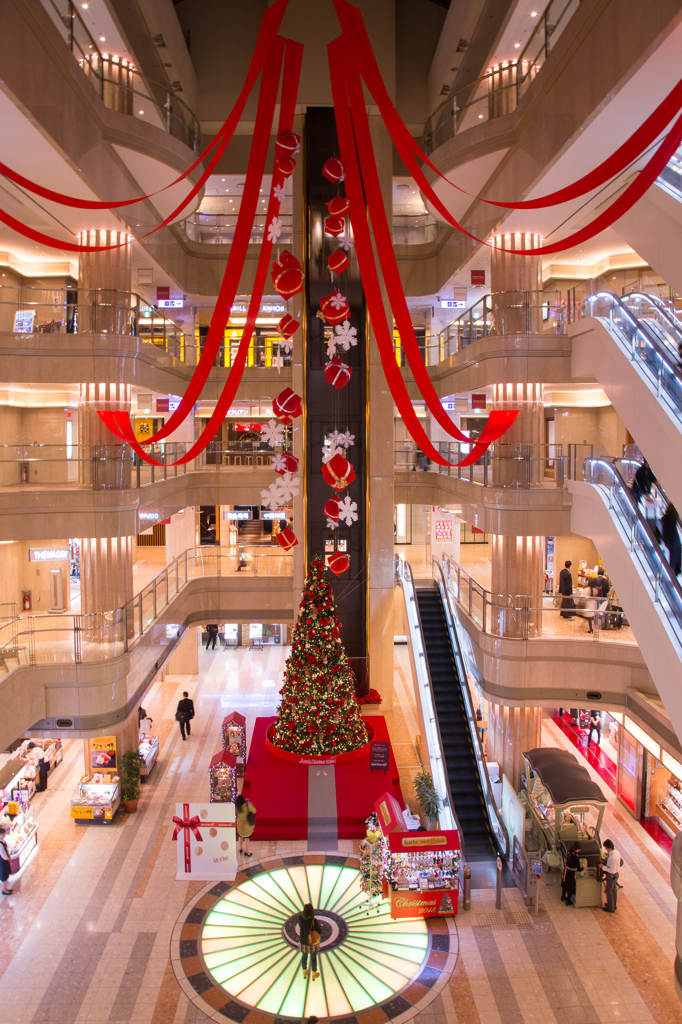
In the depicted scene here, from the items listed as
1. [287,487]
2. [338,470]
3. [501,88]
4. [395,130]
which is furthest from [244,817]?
[501,88]

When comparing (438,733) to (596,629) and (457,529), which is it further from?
(457,529)

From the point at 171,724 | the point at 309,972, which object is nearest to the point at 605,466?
the point at 309,972

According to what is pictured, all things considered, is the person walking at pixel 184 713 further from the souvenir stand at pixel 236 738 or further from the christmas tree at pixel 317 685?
the christmas tree at pixel 317 685

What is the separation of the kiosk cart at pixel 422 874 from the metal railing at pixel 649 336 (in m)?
5.58

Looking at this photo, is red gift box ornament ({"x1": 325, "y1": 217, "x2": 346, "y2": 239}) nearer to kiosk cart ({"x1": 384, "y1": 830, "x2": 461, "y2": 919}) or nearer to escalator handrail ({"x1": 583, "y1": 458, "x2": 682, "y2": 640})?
escalator handrail ({"x1": 583, "y1": 458, "x2": 682, "y2": 640})

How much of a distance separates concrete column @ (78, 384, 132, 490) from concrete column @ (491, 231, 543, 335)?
592 centimetres

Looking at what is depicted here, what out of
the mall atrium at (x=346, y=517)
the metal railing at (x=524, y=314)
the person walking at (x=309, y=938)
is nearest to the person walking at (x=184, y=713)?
the mall atrium at (x=346, y=517)

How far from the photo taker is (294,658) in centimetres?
1198

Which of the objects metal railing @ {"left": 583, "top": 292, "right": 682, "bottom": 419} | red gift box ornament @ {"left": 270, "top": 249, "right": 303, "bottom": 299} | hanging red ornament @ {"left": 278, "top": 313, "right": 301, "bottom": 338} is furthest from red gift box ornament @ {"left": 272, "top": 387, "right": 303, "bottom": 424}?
metal railing @ {"left": 583, "top": 292, "right": 682, "bottom": 419}

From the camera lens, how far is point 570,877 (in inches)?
360

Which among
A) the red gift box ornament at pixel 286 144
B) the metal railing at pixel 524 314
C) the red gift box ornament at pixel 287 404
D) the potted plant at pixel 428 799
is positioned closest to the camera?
the red gift box ornament at pixel 286 144

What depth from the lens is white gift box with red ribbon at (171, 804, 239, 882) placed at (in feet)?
27.7

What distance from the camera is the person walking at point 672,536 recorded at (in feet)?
25.0

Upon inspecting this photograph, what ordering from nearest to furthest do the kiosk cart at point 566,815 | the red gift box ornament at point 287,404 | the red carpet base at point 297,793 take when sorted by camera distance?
the kiosk cart at point 566,815 → the red gift box ornament at point 287,404 → the red carpet base at point 297,793
